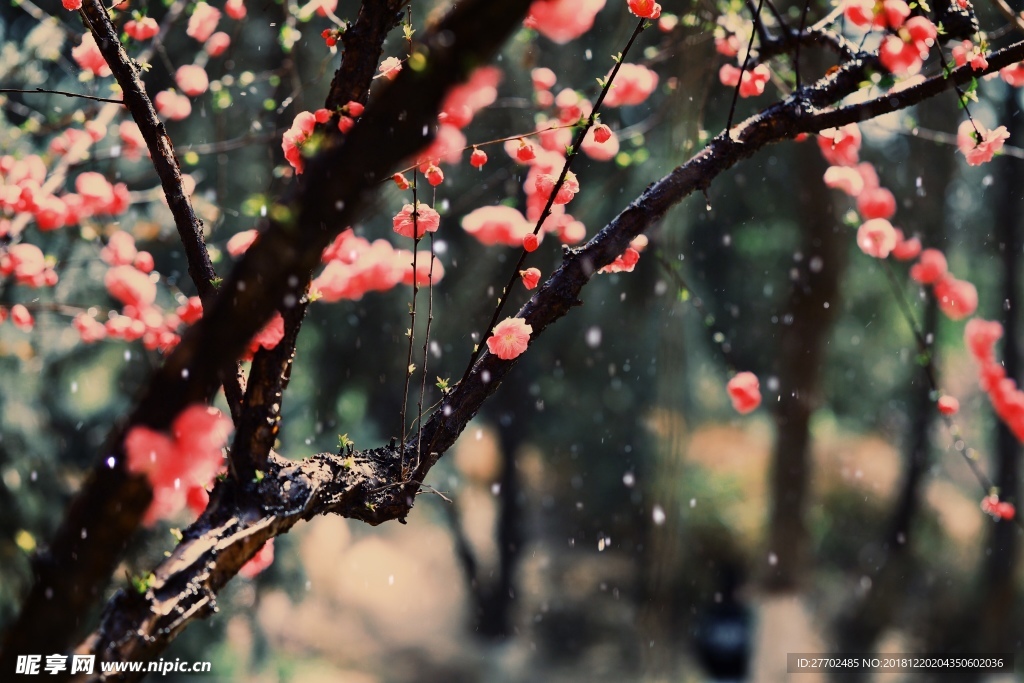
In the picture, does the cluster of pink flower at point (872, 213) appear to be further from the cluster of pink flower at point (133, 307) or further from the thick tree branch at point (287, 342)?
the cluster of pink flower at point (133, 307)

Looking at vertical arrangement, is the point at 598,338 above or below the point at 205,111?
below

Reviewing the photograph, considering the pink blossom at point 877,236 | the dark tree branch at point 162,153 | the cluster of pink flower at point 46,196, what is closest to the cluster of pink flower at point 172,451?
the dark tree branch at point 162,153

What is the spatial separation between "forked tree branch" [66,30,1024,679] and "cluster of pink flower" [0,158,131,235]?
1223 mm

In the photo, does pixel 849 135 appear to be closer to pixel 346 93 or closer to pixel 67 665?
pixel 346 93

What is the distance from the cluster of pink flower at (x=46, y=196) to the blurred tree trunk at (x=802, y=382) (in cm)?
401

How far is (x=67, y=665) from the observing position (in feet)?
2.69

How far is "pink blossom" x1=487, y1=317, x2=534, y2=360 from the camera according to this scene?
122 cm

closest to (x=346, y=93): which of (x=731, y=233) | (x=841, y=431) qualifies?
(x=731, y=233)

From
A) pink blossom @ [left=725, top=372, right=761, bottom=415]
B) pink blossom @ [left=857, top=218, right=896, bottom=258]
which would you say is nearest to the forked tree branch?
pink blossom @ [left=857, top=218, right=896, bottom=258]

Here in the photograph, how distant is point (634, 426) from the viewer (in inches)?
234

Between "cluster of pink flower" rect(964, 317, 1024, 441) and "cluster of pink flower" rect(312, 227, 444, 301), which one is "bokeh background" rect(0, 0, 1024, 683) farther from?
"cluster of pink flower" rect(312, 227, 444, 301)

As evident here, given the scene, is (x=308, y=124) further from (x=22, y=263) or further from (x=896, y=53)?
(x=22, y=263)

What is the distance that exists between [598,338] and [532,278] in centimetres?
452

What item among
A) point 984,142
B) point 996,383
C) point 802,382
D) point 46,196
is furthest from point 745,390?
point 802,382
